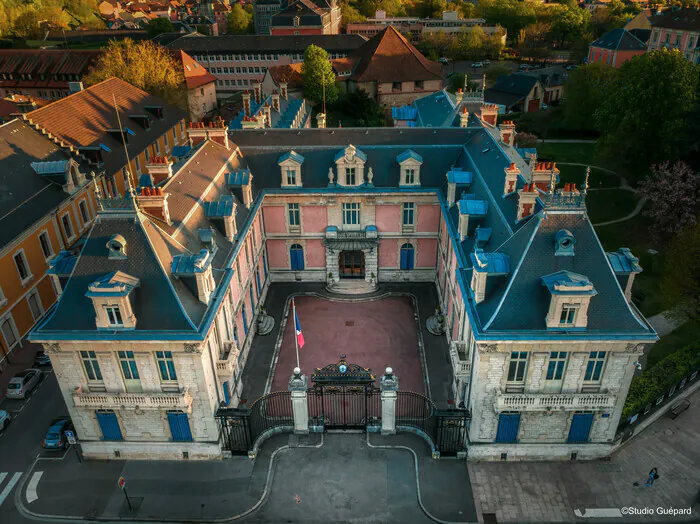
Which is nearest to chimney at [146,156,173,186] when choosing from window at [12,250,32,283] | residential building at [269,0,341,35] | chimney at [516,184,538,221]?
window at [12,250,32,283]

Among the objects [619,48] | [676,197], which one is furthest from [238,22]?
[676,197]

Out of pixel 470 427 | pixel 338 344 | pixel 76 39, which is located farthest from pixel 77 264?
pixel 76 39

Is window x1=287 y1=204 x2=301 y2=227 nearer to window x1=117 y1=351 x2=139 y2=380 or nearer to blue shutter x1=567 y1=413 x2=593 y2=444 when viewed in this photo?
window x1=117 y1=351 x2=139 y2=380

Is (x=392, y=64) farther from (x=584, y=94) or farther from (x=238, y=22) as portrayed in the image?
(x=238, y=22)

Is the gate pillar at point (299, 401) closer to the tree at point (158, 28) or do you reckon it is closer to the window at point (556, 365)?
the window at point (556, 365)

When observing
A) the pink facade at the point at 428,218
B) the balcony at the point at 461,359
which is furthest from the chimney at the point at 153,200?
the pink facade at the point at 428,218

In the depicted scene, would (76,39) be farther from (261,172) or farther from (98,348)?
(98,348)
